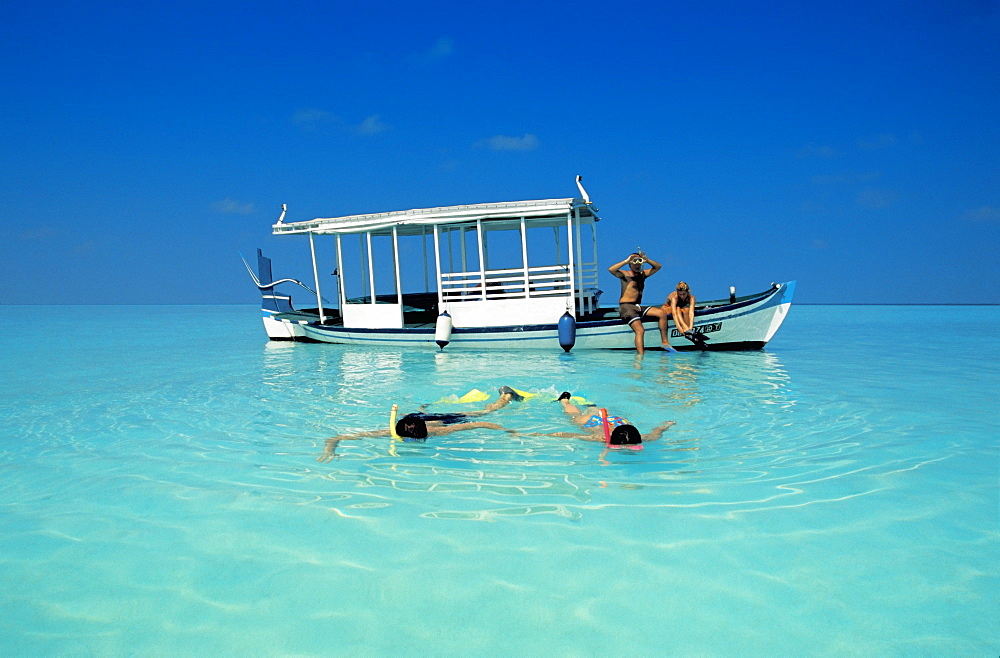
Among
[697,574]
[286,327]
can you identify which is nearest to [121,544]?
[697,574]

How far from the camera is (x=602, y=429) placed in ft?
18.7

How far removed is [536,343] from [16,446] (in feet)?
33.0

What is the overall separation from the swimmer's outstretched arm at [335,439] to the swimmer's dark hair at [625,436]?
7.70 feet

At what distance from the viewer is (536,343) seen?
14.1 meters

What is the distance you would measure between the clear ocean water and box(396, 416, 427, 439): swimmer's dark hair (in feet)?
0.45

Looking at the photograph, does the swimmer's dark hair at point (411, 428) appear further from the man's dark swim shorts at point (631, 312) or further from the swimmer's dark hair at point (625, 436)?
the man's dark swim shorts at point (631, 312)

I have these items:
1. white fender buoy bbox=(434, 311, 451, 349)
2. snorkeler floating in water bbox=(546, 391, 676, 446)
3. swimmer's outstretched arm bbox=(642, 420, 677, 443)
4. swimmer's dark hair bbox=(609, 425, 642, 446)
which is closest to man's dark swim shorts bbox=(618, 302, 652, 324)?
white fender buoy bbox=(434, 311, 451, 349)

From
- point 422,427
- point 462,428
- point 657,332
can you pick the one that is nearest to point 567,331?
point 657,332

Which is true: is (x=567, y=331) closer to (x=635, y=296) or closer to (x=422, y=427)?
(x=635, y=296)

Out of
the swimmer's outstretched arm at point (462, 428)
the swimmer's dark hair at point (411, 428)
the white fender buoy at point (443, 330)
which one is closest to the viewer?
the swimmer's dark hair at point (411, 428)

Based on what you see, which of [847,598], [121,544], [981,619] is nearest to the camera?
[981,619]

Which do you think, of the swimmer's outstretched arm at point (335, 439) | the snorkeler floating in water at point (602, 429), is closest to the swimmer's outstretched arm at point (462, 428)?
the swimmer's outstretched arm at point (335, 439)

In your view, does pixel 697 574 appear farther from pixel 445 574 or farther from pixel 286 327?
pixel 286 327

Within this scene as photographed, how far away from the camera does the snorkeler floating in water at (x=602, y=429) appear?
5258mm
